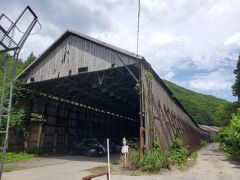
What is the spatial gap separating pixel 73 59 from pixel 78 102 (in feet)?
33.4

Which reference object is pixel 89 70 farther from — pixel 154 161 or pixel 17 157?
pixel 17 157

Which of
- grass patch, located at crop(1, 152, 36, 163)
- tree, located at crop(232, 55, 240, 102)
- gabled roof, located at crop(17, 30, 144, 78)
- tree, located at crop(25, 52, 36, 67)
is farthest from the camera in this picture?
tree, located at crop(25, 52, 36, 67)

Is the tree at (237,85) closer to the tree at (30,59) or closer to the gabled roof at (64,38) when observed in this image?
the gabled roof at (64,38)

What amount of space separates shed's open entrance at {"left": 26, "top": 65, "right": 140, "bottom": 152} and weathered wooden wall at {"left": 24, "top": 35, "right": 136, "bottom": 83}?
49cm

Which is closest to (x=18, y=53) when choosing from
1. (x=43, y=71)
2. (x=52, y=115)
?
(x=43, y=71)

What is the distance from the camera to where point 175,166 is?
14.8 meters

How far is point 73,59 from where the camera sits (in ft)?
62.4

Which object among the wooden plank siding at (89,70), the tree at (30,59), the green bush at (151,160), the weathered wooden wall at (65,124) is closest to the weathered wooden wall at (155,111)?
the wooden plank siding at (89,70)

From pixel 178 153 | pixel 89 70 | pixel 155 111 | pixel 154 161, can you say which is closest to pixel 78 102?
pixel 89 70

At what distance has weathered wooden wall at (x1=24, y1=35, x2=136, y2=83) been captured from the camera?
1742 cm

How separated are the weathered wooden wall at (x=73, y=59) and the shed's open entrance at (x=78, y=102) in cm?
49

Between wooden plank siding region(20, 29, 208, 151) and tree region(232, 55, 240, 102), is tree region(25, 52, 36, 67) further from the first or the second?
tree region(232, 55, 240, 102)

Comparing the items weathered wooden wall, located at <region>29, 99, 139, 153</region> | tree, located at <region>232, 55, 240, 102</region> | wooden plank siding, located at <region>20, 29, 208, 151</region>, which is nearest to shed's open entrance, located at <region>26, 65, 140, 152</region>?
weathered wooden wall, located at <region>29, 99, 139, 153</region>

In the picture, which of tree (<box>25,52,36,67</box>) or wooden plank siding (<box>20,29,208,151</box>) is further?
tree (<box>25,52,36,67</box>)
